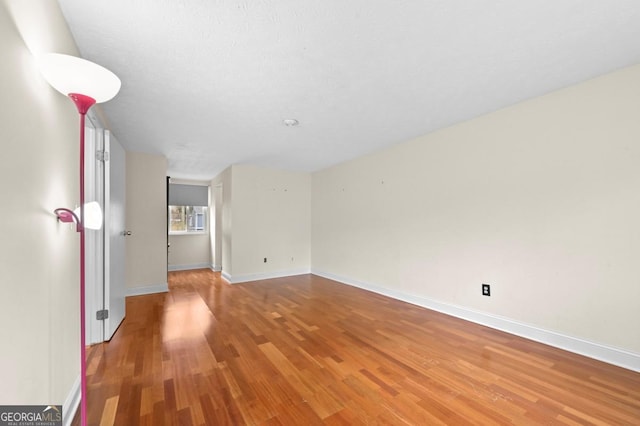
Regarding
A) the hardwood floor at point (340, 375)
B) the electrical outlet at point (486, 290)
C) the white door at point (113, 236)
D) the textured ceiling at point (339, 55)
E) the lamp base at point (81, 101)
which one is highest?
the textured ceiling at point (339, 55)

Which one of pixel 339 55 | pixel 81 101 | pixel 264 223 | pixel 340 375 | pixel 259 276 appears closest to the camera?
pixel 81 101

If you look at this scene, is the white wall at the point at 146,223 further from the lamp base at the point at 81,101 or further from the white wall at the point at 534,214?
the white wall at the point at 534,214

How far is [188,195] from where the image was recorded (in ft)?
22.4

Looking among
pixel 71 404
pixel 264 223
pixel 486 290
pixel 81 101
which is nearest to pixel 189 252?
pixel 264 223

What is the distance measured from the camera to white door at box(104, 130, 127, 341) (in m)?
2.55

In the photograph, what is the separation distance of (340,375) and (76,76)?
244cm

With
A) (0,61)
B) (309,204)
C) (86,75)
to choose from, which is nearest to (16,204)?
(0,61)

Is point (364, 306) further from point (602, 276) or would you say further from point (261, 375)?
point (602, 276)

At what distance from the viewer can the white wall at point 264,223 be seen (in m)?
5.16

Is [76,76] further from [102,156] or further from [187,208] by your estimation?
[187,208]

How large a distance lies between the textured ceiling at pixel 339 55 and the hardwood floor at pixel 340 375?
2448 millimetres

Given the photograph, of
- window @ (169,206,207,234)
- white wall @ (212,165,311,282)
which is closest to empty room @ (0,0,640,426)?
white wall @ (212,165,311,282)

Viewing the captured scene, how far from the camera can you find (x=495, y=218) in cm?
285

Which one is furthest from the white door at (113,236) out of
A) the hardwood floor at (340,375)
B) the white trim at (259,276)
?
the white trim at (259,276)
